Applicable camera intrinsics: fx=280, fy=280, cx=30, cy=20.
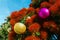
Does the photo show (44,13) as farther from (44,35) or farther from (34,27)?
(44,35)

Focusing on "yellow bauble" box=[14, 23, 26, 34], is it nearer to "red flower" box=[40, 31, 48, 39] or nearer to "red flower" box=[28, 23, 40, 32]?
"red flower" box=[28, 23, 40, 32]

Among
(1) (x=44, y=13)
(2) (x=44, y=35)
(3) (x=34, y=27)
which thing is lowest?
(2) (x=44, y=35)

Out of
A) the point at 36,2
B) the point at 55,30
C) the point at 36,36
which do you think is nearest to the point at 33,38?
the point at 36,36

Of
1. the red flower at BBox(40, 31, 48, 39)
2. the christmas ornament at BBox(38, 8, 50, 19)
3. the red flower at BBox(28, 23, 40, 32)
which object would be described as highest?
the christmas ornament at BBox(38, 8, 50, 19)

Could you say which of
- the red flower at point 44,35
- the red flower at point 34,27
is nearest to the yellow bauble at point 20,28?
the red flower at point 34,27

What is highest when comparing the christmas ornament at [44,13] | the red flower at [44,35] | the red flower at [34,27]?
the christmas ornament at [44,13]

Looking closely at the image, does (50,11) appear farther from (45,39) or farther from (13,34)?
(13,34)

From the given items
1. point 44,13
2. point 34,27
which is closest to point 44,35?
point 34,27

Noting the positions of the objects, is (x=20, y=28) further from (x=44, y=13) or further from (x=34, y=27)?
(x=44, y=13)

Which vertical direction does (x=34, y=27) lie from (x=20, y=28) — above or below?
below

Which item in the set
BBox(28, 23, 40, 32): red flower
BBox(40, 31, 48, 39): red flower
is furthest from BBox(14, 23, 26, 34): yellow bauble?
BBox(40, 31, 48, 39): red flower

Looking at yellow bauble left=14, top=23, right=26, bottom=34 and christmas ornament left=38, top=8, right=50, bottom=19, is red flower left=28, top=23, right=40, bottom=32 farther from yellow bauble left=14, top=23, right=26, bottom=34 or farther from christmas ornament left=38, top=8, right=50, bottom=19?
christmas ornament left=38, top=8, right=50, bottom=19

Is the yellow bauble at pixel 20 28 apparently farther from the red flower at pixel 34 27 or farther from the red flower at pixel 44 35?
the red flower at pixel 44 35

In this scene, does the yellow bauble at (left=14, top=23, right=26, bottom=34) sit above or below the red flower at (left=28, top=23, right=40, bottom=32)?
above
